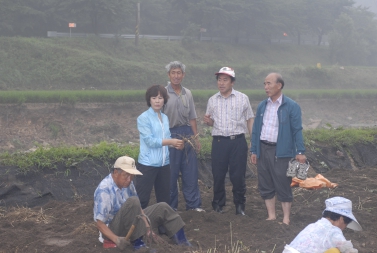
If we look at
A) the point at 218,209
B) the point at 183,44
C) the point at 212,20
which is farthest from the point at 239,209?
the point at 212,20

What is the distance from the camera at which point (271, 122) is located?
638 cm

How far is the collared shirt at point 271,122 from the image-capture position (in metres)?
6.34

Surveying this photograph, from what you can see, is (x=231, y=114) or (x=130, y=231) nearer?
(x=130, y=231)

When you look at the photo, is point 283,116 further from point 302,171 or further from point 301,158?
point 302,171

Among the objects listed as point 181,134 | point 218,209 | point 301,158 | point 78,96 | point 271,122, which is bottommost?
point 78,96

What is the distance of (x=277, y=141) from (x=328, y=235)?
7.68ft

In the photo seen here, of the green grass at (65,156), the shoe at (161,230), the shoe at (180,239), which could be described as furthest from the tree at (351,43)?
the shoe at (180,239)

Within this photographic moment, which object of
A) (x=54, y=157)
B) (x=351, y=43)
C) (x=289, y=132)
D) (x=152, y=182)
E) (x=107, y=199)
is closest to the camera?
(x=107, y=199)

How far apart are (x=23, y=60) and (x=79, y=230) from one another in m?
22.6

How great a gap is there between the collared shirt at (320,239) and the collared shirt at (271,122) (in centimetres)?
233

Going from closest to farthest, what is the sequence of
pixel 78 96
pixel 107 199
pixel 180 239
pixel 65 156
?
pixel 107 199 < pixel 180 239 < pixel 65 156 < pixel 78 96

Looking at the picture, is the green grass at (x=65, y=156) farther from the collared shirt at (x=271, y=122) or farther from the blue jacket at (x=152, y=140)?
the collared shirt at (x=271, y=122)

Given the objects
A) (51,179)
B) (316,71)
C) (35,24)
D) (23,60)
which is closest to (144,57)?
(35,24)

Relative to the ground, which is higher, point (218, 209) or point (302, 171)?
point (302, 171)
